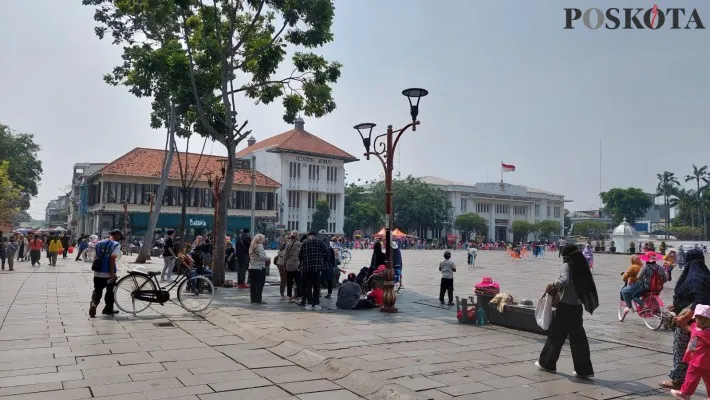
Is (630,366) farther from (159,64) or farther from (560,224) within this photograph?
(560,224)

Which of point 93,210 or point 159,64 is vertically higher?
point 159,64

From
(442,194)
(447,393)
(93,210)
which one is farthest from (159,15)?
(442,194)

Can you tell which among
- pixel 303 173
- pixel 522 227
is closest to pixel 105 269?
pixel 303 173

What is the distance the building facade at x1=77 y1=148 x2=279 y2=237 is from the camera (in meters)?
46.2

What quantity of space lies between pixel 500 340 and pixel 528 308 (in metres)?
1.05

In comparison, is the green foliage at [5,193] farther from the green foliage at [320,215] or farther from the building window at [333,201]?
the building window at [333,201]

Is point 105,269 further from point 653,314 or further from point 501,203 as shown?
point 501,203

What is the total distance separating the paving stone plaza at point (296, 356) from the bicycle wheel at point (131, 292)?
28cm

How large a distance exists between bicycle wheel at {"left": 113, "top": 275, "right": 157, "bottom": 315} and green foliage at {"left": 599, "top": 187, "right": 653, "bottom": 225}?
9686cm

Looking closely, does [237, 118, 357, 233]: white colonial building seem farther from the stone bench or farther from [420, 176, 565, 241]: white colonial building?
the stone bench

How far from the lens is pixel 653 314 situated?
32.1ft

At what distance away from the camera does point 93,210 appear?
4844 centimetres

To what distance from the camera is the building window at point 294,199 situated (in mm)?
61219

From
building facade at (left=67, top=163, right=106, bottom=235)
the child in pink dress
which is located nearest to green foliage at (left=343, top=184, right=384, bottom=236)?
building facade at (left=67, top=163, right=106, bottom=235)
